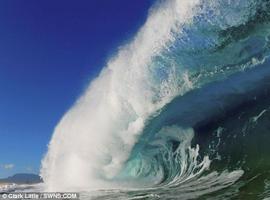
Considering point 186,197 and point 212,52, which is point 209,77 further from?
point 186,197

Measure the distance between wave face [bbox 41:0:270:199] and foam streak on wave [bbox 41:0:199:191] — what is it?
0.05 meters

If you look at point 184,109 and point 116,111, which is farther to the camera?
point 116,111

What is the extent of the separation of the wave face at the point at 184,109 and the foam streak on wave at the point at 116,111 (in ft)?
0.15

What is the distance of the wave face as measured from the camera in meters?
14.5

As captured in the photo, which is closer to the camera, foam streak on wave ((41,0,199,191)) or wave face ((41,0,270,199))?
wave face ((41,0,270,199))

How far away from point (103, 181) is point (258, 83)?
8.23 metres

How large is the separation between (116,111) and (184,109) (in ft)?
Answer: 10.5

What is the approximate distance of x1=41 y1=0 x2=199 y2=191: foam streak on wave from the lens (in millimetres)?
16797

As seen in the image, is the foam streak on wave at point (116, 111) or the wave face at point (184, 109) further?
the foam streak on wave at point (116, 111)

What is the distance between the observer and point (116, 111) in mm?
18828

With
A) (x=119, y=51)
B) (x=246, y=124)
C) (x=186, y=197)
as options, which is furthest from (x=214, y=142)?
(x=119, y=51)

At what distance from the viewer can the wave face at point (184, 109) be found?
14.5 meters

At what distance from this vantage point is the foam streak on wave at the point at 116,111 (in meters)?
16.8

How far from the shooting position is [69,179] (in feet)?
69.2
